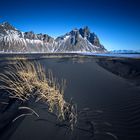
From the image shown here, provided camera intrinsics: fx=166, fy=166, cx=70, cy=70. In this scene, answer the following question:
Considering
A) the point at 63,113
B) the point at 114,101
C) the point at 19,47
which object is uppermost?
Result: the point at 63,113

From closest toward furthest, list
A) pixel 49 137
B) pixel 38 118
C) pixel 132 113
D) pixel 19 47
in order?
pixel 49 137 < pixel 38 118 < pixel 132 113 < pixel 19 47

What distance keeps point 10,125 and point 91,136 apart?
192 centimetres

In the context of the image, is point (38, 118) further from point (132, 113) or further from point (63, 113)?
point (132, 113)

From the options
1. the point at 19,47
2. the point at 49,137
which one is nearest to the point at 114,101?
the point at 49,137

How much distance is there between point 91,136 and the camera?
3518 millimetres

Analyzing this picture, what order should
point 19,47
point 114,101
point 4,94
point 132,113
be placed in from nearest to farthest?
point 132,113 < point 114,101 < point 4,94 < point 19,47

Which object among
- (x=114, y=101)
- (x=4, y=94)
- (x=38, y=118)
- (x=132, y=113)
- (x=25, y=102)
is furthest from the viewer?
(x=4, y=94)

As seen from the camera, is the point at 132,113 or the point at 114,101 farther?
the point at 114,101

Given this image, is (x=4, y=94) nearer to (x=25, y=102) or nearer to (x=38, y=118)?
(x=25, y=102)

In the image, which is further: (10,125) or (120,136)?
(10,125)

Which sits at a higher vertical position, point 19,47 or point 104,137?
point 104,137

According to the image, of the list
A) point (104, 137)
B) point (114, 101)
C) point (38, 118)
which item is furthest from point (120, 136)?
point (114, 101)

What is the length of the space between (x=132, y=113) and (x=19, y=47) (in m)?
177

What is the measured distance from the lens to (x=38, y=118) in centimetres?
425
